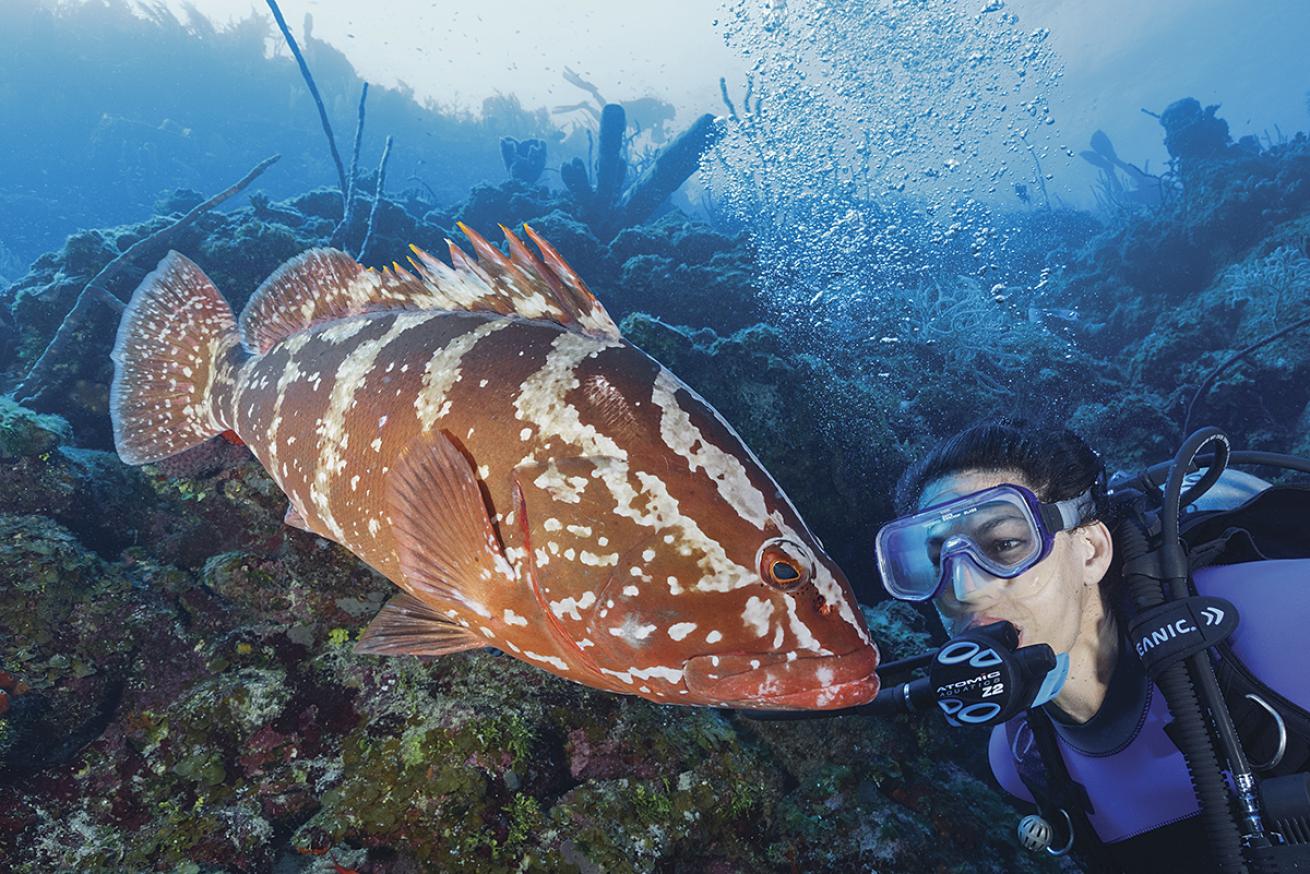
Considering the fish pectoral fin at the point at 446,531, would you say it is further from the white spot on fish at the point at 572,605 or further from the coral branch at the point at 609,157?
the coral branch at the point at 609,157

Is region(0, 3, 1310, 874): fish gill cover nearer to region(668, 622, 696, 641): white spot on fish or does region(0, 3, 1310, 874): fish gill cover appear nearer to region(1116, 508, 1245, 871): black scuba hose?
region(668, 622, 696, 641): white spot on fish

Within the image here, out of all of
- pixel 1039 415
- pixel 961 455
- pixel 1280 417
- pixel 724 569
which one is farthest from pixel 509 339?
pixel 1280 417

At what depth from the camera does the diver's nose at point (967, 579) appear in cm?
246

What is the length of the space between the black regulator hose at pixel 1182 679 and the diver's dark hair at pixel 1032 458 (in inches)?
9.1

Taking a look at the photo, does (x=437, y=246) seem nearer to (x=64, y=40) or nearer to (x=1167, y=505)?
(x=1167, y=505)

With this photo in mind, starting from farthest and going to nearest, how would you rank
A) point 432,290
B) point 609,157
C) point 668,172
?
point 609,157
point 668,172
point 432,290

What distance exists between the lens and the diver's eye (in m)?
1.54

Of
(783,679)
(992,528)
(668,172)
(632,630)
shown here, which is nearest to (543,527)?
(632,630)

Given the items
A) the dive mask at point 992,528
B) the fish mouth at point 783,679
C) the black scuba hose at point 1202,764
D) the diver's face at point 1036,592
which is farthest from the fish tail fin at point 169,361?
the black scuba hose at point 1202,764

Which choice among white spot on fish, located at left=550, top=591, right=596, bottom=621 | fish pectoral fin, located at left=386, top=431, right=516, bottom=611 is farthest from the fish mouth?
fish pectoral fin, located at left=386, top=431, right=516, bottom=611

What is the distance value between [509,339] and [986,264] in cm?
2268

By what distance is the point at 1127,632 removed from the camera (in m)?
2.39

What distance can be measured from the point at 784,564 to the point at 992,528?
→ 141 centimetres

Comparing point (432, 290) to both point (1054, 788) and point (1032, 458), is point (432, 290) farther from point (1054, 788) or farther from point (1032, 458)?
point (1054, 788)
